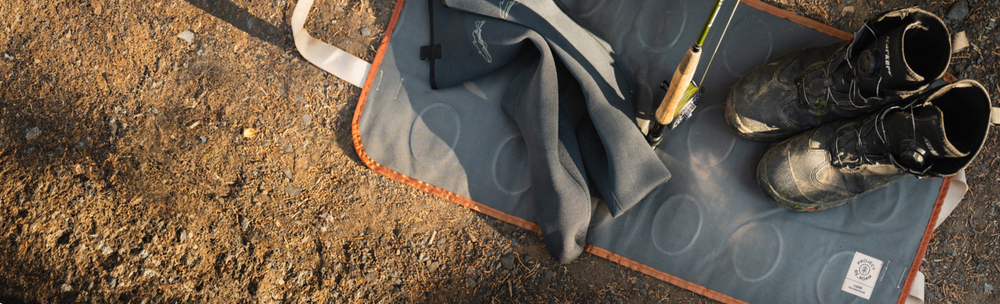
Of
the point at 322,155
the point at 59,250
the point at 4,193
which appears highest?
the point at 322,155

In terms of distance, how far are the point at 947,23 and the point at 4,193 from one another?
3648 millimetres

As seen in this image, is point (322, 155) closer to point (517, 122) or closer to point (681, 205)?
point (517, 122)

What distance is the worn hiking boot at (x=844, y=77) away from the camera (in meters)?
1.45

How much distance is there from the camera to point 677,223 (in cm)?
186

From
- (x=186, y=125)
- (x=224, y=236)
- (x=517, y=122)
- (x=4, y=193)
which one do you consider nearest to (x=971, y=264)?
(x=517, y=122)

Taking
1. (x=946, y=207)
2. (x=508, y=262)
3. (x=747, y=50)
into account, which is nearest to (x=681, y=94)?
(x=747, y=50)

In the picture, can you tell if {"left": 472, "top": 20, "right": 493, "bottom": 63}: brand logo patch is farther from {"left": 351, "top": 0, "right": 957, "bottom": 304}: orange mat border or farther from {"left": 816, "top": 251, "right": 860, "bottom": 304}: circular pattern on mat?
{"left": 816, "top": 251, "right": 860, "bottom": 304}: circular pattern on mat

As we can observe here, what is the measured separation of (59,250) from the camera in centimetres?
184

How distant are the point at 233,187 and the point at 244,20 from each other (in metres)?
0.67

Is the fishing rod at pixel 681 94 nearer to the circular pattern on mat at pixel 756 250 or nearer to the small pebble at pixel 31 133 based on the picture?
the circular pattern on mat at pixel 756 250

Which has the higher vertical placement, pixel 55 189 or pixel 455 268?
pixel 55 189

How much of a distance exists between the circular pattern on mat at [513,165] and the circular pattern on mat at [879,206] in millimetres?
1227

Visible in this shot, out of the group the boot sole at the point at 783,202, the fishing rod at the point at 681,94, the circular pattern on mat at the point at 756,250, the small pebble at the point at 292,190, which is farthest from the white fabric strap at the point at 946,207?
the small pebble at the point at 292,190

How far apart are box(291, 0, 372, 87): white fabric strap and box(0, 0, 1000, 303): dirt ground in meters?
0.04
